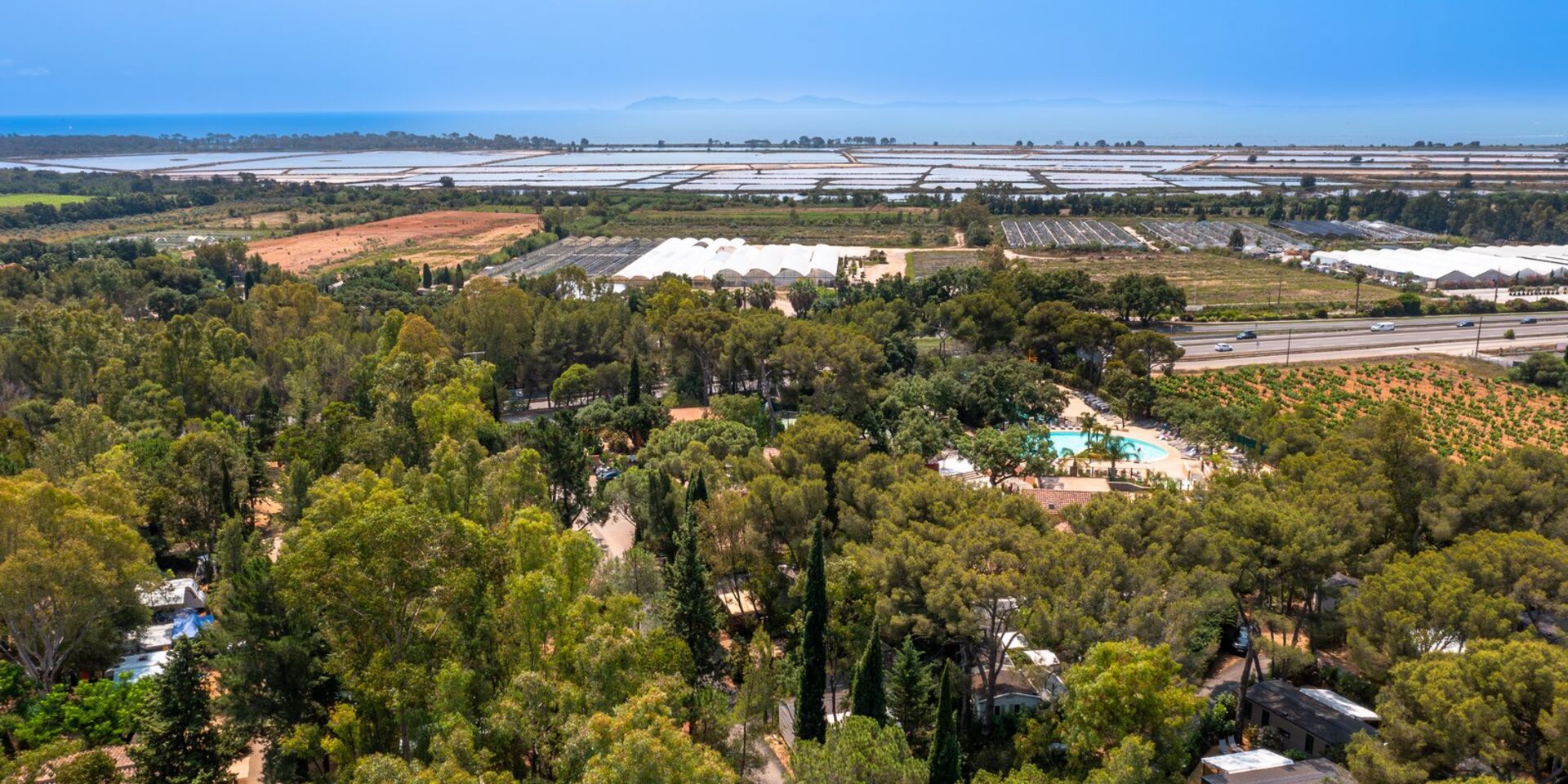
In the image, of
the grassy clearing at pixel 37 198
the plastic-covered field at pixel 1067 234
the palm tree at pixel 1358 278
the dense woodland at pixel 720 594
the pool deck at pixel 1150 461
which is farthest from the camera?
the grassy clearing at pixel 37 198

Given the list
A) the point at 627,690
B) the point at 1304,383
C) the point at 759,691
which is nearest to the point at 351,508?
the point at 627,690

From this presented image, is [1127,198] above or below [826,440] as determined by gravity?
above

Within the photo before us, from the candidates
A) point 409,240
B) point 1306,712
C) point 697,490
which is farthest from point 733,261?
point 1306,712

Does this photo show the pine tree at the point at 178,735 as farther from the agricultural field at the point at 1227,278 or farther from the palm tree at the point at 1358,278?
the palm tree at the point at 1358,278

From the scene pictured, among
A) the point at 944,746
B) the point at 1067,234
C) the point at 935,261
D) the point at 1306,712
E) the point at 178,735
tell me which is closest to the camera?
the point at 944,746

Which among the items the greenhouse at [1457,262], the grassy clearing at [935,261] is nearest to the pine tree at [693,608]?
the grassy clearing at [935,261]

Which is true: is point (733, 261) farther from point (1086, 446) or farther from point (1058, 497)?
point (1058, 497)

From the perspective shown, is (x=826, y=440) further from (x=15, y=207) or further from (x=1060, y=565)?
(x=15, y=207)
